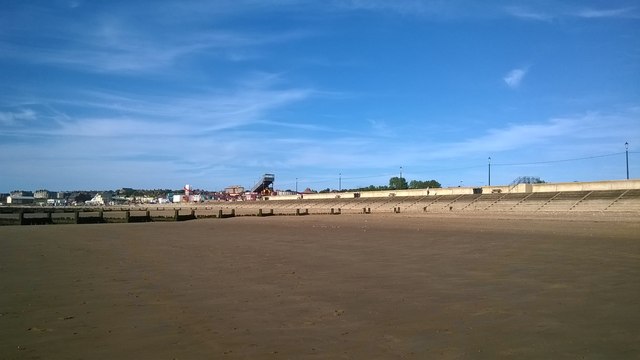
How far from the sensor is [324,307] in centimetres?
889

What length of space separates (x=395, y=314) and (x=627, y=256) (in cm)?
1131

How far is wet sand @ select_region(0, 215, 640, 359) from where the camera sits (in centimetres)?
639

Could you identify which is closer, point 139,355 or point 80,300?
point 139,355

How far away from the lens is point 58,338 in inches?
270

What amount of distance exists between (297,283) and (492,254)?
8694mm

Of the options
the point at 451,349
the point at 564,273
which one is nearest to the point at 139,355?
the point at 451,349

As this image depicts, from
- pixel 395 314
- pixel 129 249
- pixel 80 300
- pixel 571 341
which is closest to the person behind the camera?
pixel 571 341

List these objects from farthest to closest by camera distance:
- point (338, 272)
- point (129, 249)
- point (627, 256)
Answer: point (129, 249) < point (627, 256) < point (338, 272)

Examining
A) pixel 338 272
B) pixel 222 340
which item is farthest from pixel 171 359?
pixel 338 272

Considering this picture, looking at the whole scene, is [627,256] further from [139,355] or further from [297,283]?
[139,355]

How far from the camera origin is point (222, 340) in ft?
22.3

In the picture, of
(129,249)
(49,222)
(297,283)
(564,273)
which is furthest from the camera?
(49,222)

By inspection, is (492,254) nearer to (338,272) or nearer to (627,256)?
(627,256)

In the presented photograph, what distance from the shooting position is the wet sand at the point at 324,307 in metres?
6.39
